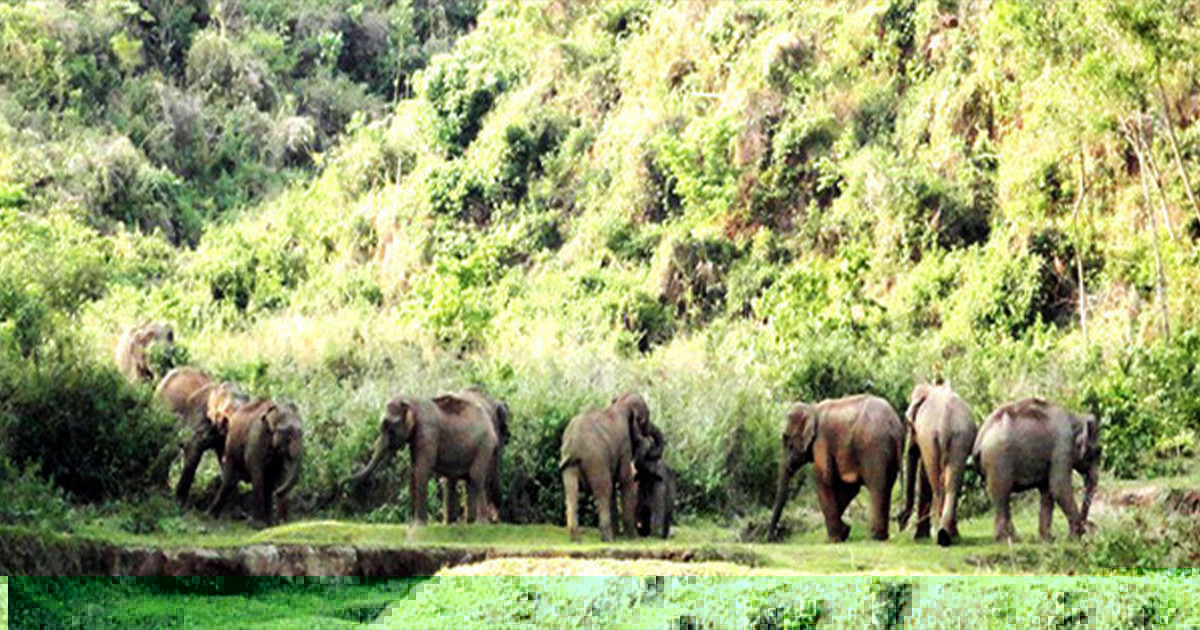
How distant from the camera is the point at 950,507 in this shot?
2141 centimetres

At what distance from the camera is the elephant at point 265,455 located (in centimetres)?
2281

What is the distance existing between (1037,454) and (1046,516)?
21.6 inches

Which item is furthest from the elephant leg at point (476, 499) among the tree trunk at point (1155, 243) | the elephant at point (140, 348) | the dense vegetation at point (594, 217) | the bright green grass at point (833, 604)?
the tree trunk at point (1155, 243)

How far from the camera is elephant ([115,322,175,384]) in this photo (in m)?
29.1

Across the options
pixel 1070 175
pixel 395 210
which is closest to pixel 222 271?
pixel 395 210

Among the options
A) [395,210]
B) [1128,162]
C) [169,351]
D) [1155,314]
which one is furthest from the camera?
[395,210]

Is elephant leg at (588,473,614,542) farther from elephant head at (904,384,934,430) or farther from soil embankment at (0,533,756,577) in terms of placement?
elephant head at (904,384,934,430)

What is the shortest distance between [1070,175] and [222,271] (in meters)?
14.7

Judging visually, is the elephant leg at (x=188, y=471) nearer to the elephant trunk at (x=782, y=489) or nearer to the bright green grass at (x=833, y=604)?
the elephant trunk at (x=782, y=489)

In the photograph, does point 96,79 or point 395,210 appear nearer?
point 395,210

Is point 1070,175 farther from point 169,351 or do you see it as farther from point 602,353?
point 169,351

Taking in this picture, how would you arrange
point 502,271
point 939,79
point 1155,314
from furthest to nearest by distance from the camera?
point 502,271
point 939,79
point 1155,314

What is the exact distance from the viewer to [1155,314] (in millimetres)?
32344

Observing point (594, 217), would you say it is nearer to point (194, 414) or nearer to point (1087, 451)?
point (194, 414)
